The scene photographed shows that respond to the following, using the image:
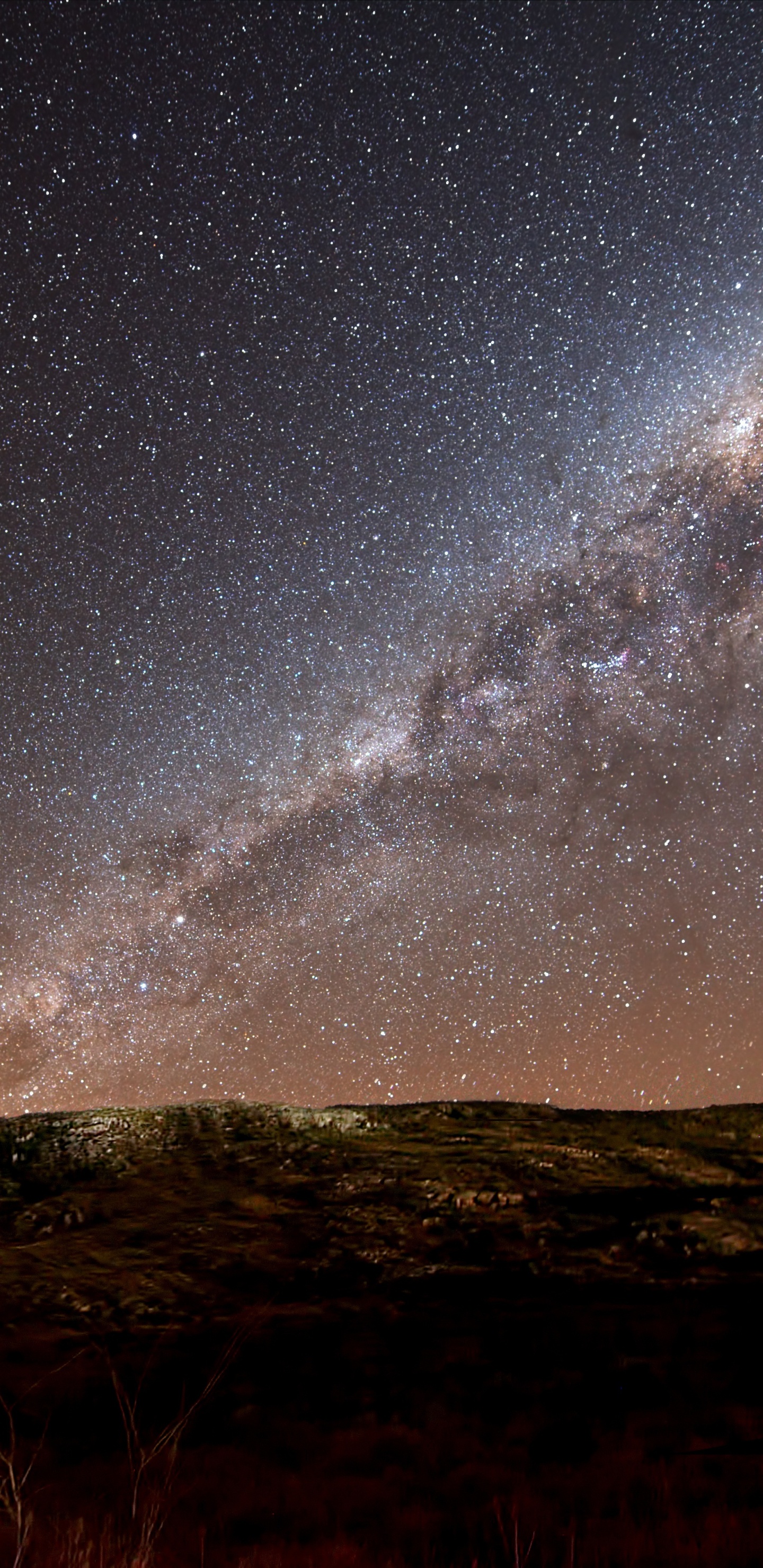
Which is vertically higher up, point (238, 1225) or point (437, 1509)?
point (238, 1225)

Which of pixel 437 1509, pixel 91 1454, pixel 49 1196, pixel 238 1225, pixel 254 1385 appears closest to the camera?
pixel 437 1509

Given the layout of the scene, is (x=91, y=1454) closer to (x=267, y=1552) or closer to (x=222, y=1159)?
(x=267, y=1552)

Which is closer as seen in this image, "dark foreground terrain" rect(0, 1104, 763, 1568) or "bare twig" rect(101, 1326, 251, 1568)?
"bare twig" rect(101, 1326, 251, 1568)

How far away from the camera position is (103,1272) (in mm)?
15453

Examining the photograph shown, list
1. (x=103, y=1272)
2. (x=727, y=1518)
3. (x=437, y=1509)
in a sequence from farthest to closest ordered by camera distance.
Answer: (x=103, y=1272), (x=437, y=1509), (x=727, y=1518)

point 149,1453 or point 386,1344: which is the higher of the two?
point 386,1344

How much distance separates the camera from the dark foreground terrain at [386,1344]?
26.4 feet

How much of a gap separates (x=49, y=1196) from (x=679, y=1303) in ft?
41.1

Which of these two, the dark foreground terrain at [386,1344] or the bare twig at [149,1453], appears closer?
the bare twig at [149,1453]

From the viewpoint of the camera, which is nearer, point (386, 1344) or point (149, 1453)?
point (149, 1453)

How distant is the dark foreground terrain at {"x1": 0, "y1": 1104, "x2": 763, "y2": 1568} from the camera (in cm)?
804

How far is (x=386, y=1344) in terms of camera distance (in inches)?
489

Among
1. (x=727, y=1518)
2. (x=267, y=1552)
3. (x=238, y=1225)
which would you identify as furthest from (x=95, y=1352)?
(x=727, y=1518)

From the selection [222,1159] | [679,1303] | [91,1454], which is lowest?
[91,1454]
